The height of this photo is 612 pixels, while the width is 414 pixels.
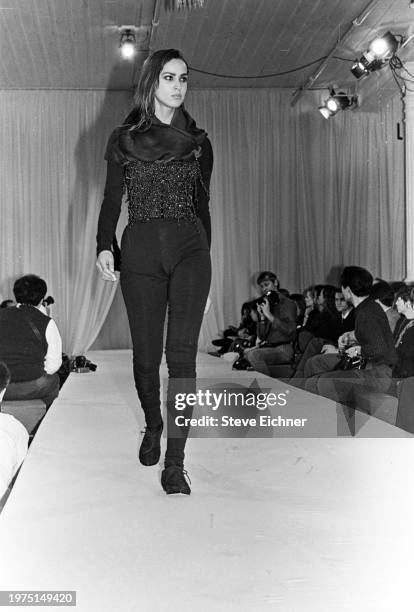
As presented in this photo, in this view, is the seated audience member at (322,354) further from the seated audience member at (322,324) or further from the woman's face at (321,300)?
the woman's face at (321,300)

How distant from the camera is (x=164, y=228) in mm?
1536

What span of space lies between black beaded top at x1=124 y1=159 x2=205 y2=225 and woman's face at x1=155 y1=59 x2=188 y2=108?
0.42 ft

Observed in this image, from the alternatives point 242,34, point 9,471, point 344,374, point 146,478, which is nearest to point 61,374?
point 344,374

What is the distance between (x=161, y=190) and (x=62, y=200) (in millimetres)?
5810

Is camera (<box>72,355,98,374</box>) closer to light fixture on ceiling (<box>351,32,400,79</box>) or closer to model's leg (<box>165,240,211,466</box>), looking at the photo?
light fixture on ceiling (<box>351,32,400,79</box>)

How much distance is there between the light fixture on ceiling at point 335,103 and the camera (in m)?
6.57

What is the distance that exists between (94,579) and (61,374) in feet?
10.9

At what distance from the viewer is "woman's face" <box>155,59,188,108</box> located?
4.95 feet

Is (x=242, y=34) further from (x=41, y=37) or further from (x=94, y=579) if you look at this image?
(x=94, y=579)

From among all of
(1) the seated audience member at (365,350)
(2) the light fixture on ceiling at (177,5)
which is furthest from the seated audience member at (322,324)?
(2) the light fixture on ceiling at (177,5)

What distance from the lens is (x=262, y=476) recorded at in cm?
163

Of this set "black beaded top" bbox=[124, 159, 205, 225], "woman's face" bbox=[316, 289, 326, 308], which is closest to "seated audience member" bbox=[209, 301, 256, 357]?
"woman's face" bbox=[316, 289, 326, 308]

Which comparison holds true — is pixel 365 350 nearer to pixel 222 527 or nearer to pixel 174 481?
pixel 174 481

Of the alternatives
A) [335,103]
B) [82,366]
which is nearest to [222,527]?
[82,366]
